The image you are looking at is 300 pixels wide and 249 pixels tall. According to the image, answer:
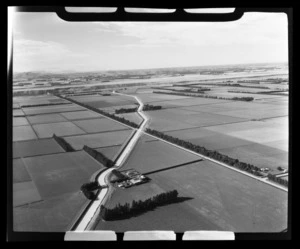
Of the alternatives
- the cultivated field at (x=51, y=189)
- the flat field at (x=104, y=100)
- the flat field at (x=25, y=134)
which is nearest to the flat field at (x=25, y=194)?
the cultivated field at (x=51, y=189)

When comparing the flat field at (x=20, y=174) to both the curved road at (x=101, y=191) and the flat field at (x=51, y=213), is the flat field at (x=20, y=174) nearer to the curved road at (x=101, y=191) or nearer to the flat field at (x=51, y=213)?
the flat field at (x=51, y=213)

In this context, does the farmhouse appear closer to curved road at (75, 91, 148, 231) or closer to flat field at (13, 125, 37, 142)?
curved road at (75, 91, 148, 231)

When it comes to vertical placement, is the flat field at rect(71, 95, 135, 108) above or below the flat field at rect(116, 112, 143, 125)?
above

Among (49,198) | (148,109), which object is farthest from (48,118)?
(49,198)

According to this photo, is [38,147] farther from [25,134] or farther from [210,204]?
[210,204]

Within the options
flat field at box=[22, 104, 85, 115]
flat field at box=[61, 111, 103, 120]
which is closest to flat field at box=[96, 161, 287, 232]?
flat field at box=[22, 104, 85, 115]

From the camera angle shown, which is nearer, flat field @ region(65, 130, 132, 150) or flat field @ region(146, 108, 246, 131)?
flat field @ region(65, 130, 132, 150)

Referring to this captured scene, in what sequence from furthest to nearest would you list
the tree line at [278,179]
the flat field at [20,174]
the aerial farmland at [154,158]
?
the flat field at [20,174] → the tree line at [278,179] → the aerial farmland at [154,158]
